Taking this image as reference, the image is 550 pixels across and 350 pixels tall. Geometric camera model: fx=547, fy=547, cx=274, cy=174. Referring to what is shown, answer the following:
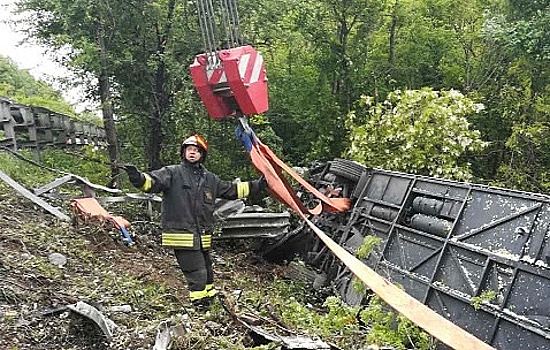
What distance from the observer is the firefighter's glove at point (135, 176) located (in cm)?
440

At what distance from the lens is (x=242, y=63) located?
5.70m

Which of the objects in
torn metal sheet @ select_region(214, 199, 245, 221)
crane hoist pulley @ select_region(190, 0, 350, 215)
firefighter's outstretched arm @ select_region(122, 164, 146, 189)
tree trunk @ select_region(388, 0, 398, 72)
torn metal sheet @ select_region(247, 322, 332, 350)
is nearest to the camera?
torn metal sheet @ select_region(247, 322, 332, 350)

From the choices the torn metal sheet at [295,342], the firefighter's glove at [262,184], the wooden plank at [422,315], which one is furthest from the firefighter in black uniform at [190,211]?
the wooden plank at [422,315]

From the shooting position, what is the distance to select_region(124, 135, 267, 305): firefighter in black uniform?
4.78 metres

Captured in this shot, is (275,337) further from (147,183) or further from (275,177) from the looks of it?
(275,177)

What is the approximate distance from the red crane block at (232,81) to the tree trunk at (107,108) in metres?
3.26

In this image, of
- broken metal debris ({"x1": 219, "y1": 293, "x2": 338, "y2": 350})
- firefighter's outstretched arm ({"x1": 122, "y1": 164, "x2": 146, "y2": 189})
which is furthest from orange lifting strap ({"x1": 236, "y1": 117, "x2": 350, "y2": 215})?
broken metal debris ({"x1": 219, "y1": 293, "x2": 338, "y2": 350})

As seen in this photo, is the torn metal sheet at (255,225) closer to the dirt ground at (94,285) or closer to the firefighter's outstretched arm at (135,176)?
the dirt ground at (94,285)

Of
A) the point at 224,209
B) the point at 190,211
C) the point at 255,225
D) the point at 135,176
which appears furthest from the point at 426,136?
the point at 135,176

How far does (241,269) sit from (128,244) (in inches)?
63.2

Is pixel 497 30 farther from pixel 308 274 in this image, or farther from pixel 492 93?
pixel 308 274

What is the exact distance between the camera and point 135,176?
14.6 ft

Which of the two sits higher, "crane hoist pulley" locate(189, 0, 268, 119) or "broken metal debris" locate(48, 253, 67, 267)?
"crane hoist pulley" locate(189, 0, 268, 119)

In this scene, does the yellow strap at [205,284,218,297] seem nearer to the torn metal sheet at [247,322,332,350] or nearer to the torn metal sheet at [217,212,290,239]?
the torn metal sheet at [247,322,332,350]
